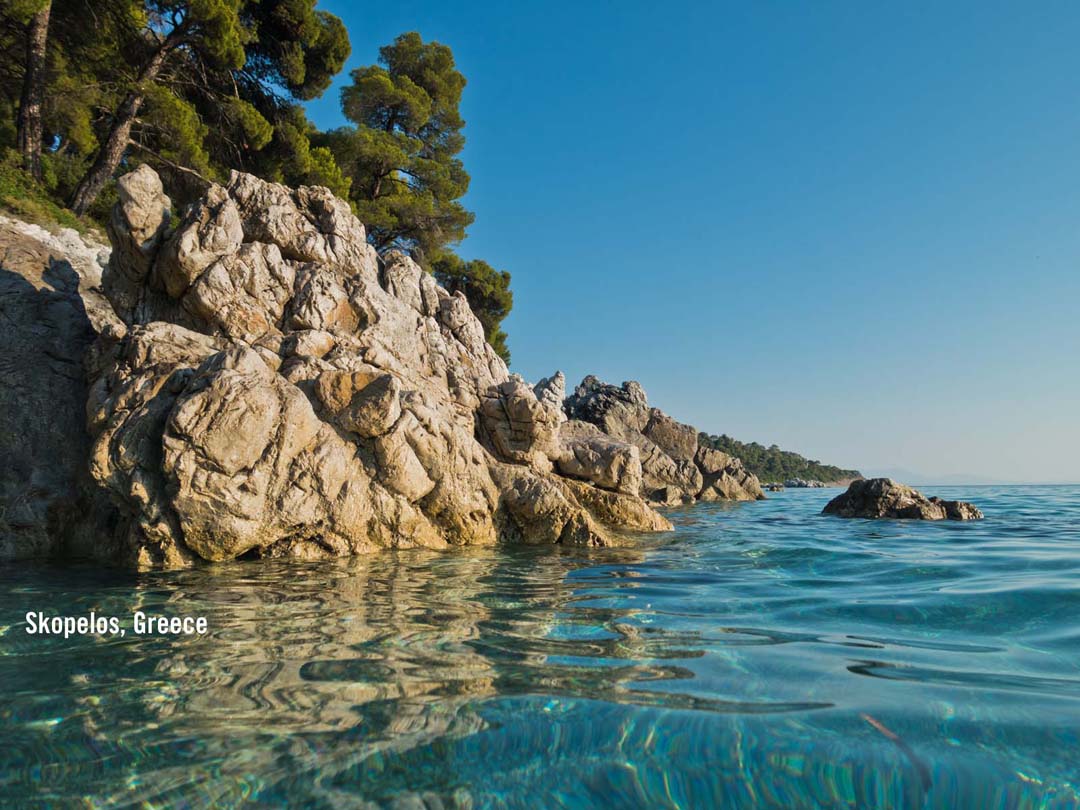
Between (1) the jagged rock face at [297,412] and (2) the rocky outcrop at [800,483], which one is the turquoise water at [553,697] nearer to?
(1) the jagged rock face at [297,412]

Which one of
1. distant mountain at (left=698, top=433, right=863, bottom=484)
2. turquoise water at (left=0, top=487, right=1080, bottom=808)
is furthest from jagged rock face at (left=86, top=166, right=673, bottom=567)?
distant mountain at (left=698, top=433, right=863, bottom=484)

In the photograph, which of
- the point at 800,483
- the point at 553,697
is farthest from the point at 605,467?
the point at 800,483

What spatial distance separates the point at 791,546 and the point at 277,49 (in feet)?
92.5

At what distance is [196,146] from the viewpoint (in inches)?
844

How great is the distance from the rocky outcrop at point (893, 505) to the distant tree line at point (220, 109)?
21594mm

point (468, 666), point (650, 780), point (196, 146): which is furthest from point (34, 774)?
point (196, 146)

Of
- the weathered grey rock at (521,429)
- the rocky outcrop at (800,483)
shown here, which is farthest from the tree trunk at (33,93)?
the rocky outcrop at (800,483)

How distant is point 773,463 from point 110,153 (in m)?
69.8

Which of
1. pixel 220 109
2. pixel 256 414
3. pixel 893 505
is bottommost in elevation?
pixel 893 505

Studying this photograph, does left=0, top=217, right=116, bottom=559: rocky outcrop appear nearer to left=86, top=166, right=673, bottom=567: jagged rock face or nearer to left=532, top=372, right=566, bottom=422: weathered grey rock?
left=86, top=166, right=673, bottom=567: jagged rock face

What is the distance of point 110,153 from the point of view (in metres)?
19.7

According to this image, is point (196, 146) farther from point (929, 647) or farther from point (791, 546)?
point (929, 647)

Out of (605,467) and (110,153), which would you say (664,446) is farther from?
(110,153)

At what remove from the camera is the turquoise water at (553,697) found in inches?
91.5
